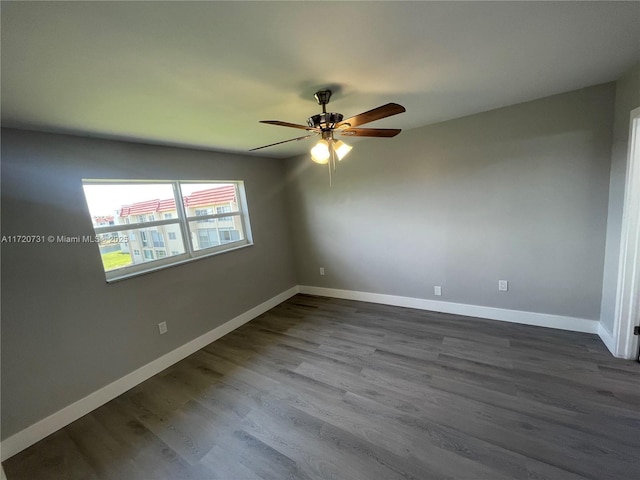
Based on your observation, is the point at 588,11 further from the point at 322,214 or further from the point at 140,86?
the point at 322,214

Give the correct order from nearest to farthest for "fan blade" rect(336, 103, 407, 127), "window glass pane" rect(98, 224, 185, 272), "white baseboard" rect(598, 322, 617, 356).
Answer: "fan blade" rect(336, 103, 407, 127) < "white baseboard" rect(598, 322, 617, 356) < "window glass pane" rect(98, 224, 185, 272)

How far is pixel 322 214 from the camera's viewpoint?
399 centimetres

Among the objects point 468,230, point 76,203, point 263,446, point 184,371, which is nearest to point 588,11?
point 468,230

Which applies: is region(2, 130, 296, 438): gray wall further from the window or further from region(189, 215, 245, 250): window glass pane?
region(189, 215, 245, 250): window glass pane

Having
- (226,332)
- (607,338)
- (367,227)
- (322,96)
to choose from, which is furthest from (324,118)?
(607,338)

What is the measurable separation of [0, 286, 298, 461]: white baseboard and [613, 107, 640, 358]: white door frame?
3.88 metres

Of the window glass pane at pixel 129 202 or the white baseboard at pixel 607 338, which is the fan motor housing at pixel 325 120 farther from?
the white baseboard at pixel 607 338

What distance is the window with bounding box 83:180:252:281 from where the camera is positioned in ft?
7.70

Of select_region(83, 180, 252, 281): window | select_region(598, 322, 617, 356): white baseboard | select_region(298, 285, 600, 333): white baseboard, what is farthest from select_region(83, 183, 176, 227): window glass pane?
select_region(598, 322, 617, 356): white baseboard

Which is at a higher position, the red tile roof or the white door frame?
the red tile roof

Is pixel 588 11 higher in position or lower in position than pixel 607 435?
higher

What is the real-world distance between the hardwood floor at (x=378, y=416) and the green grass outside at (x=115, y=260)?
1.17 m

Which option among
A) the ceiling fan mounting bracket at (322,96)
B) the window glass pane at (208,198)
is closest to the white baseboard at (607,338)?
the ceiling fan mounting bracket at (322,96)

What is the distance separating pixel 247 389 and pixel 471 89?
123 inches
